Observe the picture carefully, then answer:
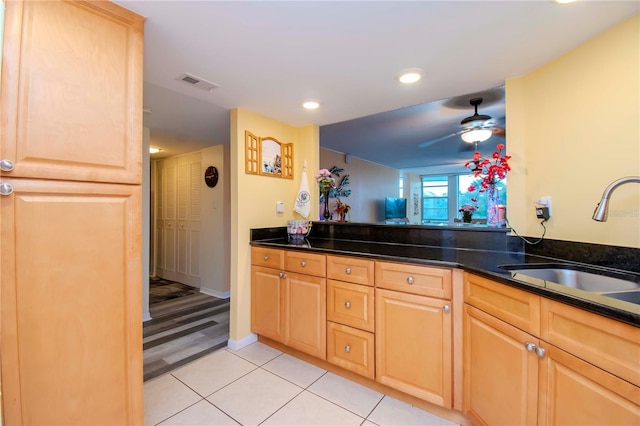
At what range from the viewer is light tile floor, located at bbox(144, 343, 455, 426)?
1539 mm

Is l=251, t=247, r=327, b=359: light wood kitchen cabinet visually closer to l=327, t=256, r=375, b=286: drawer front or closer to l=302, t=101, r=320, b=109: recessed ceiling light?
l=327, t=256, r=375, b=286: drawer front

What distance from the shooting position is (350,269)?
1836 millimetres

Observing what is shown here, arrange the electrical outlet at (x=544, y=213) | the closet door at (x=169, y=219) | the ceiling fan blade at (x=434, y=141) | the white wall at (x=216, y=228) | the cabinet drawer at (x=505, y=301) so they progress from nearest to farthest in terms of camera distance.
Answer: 1. the cabinet drawer at (x=505, y=301)
2. the electrical outlet at (x=544, y=213)
3. the white wall at (x=216, y=228)
4. the ceiling fan blade at (x=434, y=141)
5. the closet door at (x=169, y=219)

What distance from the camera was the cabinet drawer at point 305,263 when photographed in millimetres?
1977

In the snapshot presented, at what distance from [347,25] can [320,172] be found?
1.55 metres

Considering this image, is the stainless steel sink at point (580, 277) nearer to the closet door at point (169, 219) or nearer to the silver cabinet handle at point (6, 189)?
the silver cabinet handle at point (6, 189)

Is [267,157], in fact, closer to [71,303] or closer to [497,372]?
[71,303]

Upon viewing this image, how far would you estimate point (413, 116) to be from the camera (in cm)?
310

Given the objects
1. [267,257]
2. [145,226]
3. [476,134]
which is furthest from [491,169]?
[145,226]

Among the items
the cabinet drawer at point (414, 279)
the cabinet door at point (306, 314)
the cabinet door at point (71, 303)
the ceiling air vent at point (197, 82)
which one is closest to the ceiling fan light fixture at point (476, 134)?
the cabinet drawer at point (414, 279)

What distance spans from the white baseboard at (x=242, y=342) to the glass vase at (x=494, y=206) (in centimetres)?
214

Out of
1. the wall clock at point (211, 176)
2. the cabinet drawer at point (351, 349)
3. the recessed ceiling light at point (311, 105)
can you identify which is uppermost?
the recessed ceiling light at point (311, 105)

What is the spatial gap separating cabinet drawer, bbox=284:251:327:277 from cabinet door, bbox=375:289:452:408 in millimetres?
454

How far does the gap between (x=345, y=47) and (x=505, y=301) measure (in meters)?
1.47
